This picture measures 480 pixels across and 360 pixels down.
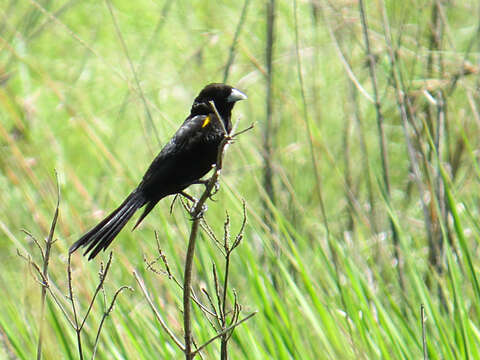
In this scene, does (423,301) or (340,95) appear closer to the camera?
(423,301)

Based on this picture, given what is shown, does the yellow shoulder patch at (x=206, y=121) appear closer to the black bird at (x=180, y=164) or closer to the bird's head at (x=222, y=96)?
the black bird at (x=180, y=164)

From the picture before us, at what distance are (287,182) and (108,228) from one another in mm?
559

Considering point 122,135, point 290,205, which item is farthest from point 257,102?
point 290,205

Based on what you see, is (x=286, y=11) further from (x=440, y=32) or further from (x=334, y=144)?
(x=440, y=32)

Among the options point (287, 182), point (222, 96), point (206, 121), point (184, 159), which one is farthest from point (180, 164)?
point (222, 96)

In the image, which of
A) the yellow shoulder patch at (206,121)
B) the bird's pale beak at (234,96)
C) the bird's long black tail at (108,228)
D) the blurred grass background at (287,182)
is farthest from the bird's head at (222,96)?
the bird's long black tail at (108,228)

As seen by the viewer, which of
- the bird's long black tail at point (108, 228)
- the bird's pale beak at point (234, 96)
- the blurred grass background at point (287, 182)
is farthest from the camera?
the bird's pale beak at point (234, 96)

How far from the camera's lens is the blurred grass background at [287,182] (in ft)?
6.59

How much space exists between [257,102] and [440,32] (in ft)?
7.08

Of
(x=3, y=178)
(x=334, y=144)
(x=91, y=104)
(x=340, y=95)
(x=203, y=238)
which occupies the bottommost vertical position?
(x=203, y=238)

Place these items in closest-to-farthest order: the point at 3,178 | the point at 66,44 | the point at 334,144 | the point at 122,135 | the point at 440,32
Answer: the point at 440,32, the point at 3,178, the point at 334,144, the point at 122,135, the point at 66,44

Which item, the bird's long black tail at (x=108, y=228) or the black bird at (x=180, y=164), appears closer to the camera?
the bird's long black tail at (x=108, y=228)

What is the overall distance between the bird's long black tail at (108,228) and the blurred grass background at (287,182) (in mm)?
117

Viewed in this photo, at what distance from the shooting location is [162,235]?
3.46 meters
